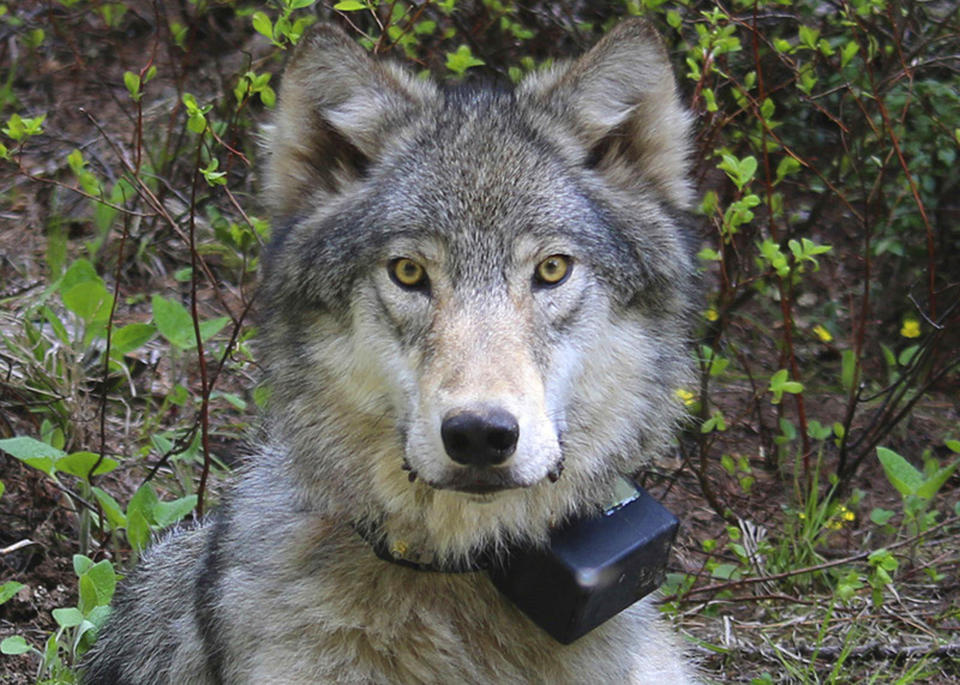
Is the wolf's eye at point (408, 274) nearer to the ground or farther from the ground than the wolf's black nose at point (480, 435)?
farther from the ground

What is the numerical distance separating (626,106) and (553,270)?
25.9 inches

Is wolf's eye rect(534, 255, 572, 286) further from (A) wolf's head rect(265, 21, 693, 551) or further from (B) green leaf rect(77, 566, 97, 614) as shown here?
(B) green leaf rect(77, 566, 97, 614)

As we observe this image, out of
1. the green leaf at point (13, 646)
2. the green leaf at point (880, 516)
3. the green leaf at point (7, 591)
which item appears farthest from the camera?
the green leaf at point (880, 516)

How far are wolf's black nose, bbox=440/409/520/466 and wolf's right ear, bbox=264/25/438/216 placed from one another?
3.44ft

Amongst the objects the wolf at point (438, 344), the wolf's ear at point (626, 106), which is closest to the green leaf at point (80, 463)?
the wolf at point (438, 344)

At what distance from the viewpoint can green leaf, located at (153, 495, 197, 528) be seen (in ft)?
13.8

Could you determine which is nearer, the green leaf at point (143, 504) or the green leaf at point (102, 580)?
the green leaf at point (102, 580)

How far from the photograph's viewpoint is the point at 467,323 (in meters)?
2.89

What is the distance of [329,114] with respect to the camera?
11.0ft

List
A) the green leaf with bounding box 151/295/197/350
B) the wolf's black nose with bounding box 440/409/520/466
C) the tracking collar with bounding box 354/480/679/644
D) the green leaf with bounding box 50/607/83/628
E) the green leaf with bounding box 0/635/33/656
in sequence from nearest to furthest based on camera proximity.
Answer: the wolf's black nose with bounding box 440/409/520/466
the tracking collar with bounding box 354/480/679/644
the green leaf with bounding box 0/635/33/656
the green leaf with bounding box 50/607/83/628
the green leaf with bounding box 151/295/197/350

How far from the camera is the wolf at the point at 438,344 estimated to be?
300 centimetres

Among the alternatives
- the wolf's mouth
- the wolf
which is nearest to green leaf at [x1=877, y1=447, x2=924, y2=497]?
the wolf

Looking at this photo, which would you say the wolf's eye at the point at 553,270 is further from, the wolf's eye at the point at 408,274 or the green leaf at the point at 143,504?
the green leaf at the point at 143,504

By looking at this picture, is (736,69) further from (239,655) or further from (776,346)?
(239,655)
